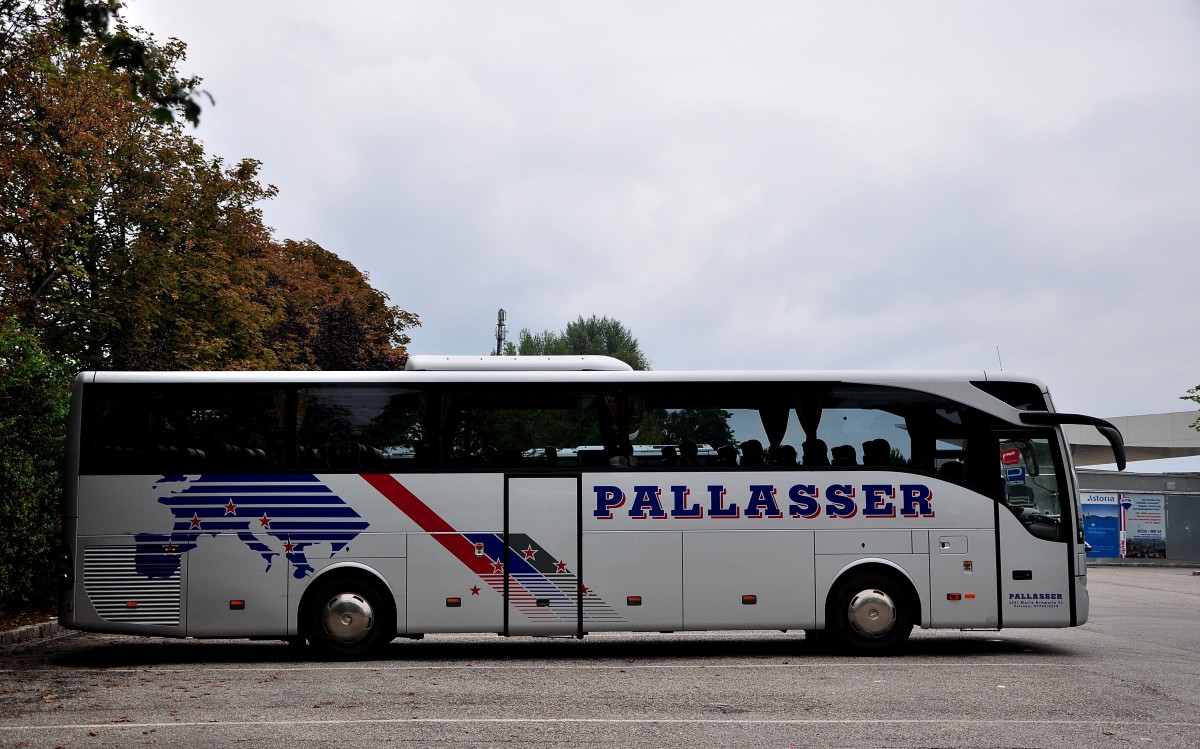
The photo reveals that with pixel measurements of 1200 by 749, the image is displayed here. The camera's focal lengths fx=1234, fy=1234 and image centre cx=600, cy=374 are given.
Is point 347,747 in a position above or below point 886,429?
below

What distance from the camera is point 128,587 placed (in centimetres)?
1314

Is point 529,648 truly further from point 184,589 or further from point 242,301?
point 242,301

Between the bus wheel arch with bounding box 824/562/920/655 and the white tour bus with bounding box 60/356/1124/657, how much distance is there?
0.02m

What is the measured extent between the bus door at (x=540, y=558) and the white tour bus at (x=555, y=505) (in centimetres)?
2

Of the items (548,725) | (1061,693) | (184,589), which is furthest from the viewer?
(184,589)

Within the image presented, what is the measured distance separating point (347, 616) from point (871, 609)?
566 centimetres

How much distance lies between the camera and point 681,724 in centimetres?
903

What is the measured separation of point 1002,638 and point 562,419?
6389 mm

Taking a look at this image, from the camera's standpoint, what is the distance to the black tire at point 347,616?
1320 cm

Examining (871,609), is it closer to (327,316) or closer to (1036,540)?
(1036,540)

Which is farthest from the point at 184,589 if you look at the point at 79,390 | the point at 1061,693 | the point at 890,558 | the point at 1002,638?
the point at 1002,638

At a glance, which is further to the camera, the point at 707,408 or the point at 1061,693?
the point at 707,408

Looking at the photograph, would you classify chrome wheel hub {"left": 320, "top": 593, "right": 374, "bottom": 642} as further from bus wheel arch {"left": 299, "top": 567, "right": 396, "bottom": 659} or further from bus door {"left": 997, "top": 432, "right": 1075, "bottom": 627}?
bus door {"left": 997, "top": 432, "right": 1075, "bottom": 627}

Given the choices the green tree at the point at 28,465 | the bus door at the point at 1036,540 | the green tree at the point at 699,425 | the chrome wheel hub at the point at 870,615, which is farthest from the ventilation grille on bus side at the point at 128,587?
the bus door at the point at 1036,540
